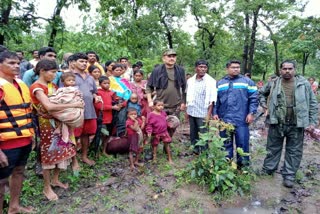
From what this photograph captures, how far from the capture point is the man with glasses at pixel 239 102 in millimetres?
4426

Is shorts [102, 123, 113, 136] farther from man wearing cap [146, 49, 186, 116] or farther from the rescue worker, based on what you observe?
the rescue worker

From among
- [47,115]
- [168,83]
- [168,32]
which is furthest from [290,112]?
[168,32]

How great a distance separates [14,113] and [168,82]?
2725 millimetres

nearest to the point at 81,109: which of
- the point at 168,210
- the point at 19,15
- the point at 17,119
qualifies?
the point at 17,119

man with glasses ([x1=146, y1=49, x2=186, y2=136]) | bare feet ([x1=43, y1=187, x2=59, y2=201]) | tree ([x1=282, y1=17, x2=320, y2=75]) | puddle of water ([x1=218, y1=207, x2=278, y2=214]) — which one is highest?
tree ([x1=282, y1=17, x2=320, y2=75])

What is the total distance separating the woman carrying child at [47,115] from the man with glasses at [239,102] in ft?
7.58

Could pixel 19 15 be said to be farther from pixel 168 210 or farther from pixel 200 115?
pixel 168 210

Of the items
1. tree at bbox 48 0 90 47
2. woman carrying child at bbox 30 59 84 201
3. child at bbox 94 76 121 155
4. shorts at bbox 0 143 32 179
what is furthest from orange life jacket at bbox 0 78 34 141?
tree at bbox 48 0 90 47

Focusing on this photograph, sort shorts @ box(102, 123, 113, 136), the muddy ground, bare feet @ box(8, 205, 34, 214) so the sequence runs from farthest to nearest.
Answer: shorts @ box(102, 123, 113, 136)
the muddy ground
bare feet @ box(8, 205, 34, 214)

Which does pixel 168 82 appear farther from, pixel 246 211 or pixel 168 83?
pixel 246 211

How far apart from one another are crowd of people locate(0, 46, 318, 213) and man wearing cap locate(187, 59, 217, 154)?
0.02 meters

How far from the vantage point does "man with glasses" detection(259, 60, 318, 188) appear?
13.9 ft

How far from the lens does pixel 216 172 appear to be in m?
3.96

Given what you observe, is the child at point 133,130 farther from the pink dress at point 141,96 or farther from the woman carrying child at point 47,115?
the woman carrying child at point 47,115
